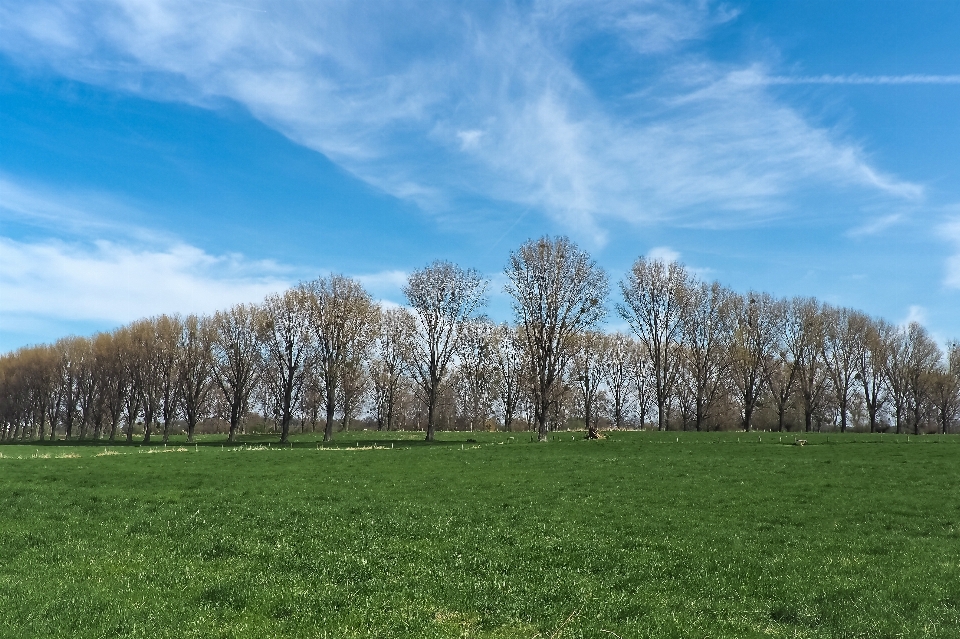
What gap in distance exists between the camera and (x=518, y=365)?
103188mm

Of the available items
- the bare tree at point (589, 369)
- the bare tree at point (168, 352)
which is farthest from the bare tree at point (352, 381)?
the bare tree at point (589, 369)

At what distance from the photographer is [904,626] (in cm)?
1150

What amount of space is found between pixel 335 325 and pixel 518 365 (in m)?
36.2

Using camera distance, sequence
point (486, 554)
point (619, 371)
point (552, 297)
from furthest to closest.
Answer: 1. point (619, 371)
2. point (552, 297)
3. point (486, 554)

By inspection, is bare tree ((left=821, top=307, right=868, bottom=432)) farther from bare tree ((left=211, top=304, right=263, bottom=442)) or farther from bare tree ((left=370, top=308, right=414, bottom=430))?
bare tree ((left=211, top=304, right=263, bottom=442))

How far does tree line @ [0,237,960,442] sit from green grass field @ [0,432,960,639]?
35957mm

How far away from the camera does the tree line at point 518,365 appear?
72750 millimetres

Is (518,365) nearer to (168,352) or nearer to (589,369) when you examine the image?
(589,369)

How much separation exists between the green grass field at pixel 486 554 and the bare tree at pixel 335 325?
141 ft

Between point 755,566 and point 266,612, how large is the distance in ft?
38.8

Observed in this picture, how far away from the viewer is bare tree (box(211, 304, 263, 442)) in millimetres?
87375

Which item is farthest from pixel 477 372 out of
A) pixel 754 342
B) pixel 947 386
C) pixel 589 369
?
pixel 947 386

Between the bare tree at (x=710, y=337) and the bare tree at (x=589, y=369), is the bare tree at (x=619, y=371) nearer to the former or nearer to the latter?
the bare tree at (x=589, y=369)

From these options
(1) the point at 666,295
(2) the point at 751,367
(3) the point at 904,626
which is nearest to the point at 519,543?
(3) the point at 904,626
